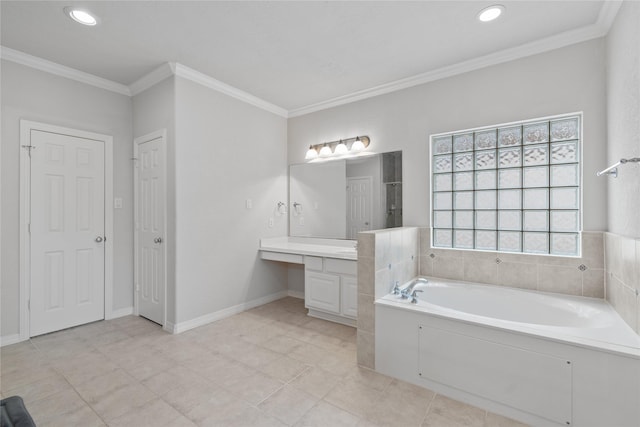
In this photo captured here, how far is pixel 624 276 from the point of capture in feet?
5.87

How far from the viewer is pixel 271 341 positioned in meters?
2.67

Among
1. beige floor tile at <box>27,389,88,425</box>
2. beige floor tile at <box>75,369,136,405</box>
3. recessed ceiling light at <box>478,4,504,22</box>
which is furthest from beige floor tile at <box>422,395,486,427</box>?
recessed ceiling light at <box>478,4,504,22</box>

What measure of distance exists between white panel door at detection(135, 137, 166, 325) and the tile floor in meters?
0.35

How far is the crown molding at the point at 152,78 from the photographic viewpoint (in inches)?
111

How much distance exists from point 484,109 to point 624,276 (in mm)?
1646

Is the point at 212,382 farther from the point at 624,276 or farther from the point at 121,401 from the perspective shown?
the point at 624,276

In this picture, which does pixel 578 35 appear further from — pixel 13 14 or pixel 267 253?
pixel 13 14

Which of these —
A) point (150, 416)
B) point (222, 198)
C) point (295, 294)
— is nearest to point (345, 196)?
point (222, 198)

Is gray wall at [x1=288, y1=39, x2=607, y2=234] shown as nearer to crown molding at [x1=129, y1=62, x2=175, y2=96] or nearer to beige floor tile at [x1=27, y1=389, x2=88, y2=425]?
crown molding at [x1=129, y1=62, x2=175, y2=96]

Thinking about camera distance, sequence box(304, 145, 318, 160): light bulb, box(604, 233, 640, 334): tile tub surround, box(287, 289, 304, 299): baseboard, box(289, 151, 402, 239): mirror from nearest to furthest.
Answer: box(604, 233, 640, 334): tile tub surround → box(289, 151, 402, 239): mirror → box(304, 145, 318, 160): light bulb → box(287, 289, 304, 299): baseboard

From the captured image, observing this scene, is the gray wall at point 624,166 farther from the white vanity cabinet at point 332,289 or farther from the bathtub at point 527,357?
the white vanity cabinet at point 332,289

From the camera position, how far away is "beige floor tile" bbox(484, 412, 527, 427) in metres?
1.62

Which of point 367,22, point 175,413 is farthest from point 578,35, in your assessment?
point 175,413

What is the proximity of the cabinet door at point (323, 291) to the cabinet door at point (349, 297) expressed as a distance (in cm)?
7
